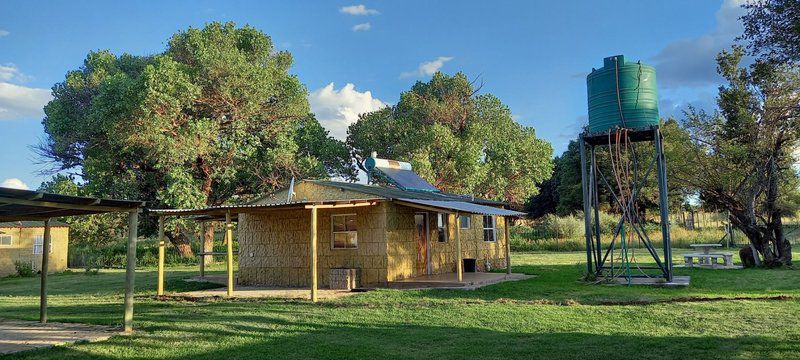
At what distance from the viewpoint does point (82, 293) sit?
530 inches

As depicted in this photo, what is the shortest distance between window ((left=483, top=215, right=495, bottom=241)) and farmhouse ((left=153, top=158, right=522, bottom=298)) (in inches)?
98.8

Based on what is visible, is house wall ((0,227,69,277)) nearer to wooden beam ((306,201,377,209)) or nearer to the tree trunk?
the tree trunk

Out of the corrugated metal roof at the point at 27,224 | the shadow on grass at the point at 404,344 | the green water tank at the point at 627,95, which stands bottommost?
the shadow on grass at the point at 404,344

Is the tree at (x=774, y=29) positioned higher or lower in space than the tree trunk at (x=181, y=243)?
higher

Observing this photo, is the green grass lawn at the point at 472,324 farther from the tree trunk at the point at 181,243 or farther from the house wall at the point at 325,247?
the tree trunk at the point at 181,243

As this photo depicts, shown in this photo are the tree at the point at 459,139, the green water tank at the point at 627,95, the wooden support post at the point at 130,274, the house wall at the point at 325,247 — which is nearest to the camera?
the wooden support post at the point at 130,274

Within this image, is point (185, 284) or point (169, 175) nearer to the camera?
point (185, 284)

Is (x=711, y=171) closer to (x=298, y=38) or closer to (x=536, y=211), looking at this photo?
(x=298, y=38)

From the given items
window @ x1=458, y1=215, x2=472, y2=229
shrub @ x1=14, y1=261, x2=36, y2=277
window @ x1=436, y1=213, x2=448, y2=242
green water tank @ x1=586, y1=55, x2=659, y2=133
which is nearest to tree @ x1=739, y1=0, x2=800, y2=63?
green water tank @ x1=586, y1=55, x2=659, y2=133

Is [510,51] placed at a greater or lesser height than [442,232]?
greater

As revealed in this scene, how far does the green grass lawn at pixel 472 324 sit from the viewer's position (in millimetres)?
5957

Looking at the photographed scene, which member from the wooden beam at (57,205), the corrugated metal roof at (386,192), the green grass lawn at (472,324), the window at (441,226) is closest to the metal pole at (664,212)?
the green grass lawn at (472,324)

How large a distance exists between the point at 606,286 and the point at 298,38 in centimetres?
1234

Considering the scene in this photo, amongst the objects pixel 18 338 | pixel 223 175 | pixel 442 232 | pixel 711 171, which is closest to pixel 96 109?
pixel 223 175
